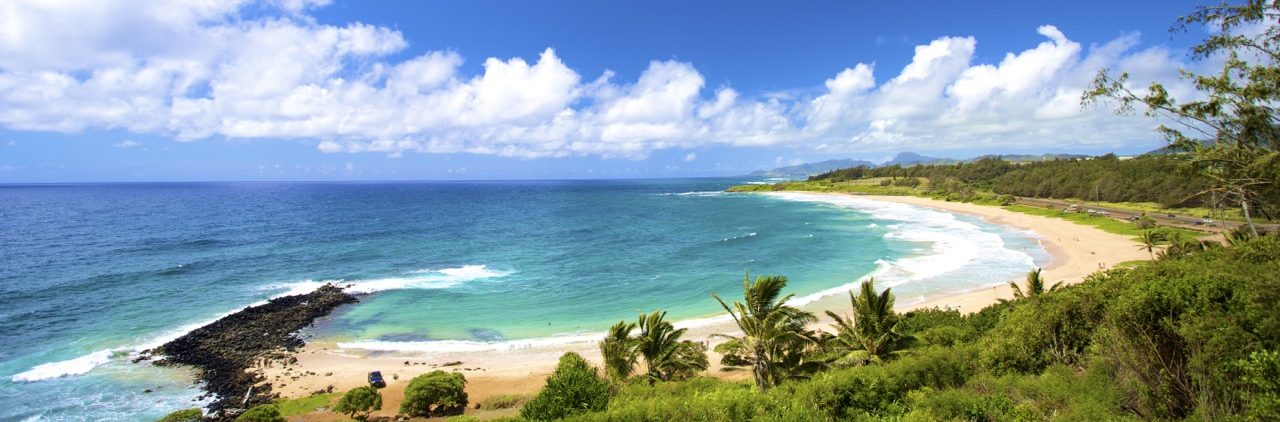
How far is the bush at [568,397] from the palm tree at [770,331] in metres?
5.28

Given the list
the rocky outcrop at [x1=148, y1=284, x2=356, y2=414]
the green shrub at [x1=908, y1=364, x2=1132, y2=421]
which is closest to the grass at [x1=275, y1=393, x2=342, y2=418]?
the rocky outcrop at [x1=148, y1=284, x2=356, y2=414]

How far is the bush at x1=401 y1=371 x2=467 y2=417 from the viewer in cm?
2573

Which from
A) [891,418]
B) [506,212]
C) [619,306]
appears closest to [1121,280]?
[891,418]

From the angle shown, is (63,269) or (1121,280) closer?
(1121,280)

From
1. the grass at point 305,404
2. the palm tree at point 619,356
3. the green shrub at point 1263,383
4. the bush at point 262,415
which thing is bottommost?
the grass at point 305,404

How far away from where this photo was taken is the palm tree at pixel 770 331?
63.6 feet

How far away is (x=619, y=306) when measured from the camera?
1698 inches

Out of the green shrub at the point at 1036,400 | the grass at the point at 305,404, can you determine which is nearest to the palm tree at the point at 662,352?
the green shrub at the point at 1036,400

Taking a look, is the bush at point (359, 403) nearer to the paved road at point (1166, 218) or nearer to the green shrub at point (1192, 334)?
the green shrub at point (1192, 334)

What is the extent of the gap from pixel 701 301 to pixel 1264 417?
36335mm

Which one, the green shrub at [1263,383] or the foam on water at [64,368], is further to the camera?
the foam on water at [64,368]

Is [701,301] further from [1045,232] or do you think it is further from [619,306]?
[1045,232]

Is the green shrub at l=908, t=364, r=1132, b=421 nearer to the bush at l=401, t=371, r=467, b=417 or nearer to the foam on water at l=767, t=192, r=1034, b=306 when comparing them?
the bush at l=401, t=371, r=467, b=417

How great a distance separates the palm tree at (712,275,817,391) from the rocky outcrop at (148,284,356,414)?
25.5 m
